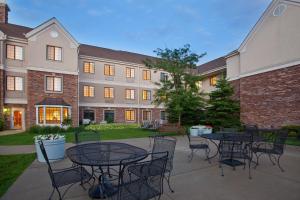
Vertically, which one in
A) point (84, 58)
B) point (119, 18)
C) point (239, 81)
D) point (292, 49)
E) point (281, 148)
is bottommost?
point (281, 148)

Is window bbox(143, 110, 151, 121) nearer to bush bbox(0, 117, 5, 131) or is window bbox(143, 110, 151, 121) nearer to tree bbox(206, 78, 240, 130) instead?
tree bbox(206, 78, 240, 130)

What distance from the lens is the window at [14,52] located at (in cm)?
1790

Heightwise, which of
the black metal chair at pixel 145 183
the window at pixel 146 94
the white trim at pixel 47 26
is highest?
the white trim at pixel 47 26

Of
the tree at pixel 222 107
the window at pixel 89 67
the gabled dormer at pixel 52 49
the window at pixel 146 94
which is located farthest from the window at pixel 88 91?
the tree at pixel 222 107

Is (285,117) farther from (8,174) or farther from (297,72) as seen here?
(8,174)

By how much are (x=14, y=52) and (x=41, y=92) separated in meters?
4.53

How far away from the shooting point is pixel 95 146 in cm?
489

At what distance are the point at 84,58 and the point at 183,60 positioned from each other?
12919 millimetres

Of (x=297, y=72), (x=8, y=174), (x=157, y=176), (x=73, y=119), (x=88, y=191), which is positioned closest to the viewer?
(x=157, y=176)

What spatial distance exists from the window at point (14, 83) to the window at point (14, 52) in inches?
76.7

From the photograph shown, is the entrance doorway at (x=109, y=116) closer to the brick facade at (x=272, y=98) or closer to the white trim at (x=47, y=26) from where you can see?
the white trim at (x=47, y=26)

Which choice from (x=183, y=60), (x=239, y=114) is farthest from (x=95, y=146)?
(x=239, y=114)

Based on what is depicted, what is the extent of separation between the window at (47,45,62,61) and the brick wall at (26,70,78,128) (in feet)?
5.51

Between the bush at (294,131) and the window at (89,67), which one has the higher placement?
the window at (89,67)
